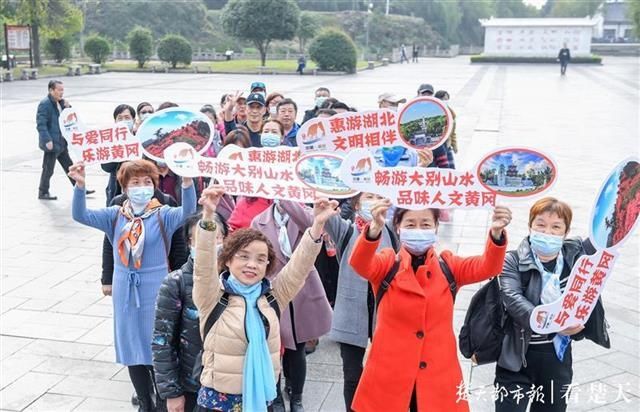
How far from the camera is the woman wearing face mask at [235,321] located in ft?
8.63

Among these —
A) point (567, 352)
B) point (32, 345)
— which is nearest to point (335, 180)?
point (567, 352)

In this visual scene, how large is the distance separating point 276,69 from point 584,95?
18.1m

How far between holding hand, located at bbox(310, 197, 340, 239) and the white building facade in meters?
46.7

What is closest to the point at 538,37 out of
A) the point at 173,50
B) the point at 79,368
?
the point at 173,50

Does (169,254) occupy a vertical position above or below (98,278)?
above

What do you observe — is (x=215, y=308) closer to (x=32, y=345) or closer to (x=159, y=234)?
(x=159, y=234)

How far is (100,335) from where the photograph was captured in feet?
16.1

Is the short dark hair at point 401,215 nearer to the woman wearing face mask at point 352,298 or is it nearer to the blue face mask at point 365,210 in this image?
the woman wearing face mask at point 352,298

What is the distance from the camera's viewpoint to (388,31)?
63.3 meters

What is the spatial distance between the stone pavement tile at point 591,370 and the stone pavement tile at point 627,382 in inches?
2.0

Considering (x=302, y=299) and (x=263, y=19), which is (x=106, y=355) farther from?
(x=263, y=19)

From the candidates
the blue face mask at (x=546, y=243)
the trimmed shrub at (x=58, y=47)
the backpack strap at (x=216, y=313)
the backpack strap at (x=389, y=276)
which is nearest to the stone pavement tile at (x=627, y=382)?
the blue face mask at (x=546, y=243)

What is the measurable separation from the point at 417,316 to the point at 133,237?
165 centimetres

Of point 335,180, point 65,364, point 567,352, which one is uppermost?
point 335,180
